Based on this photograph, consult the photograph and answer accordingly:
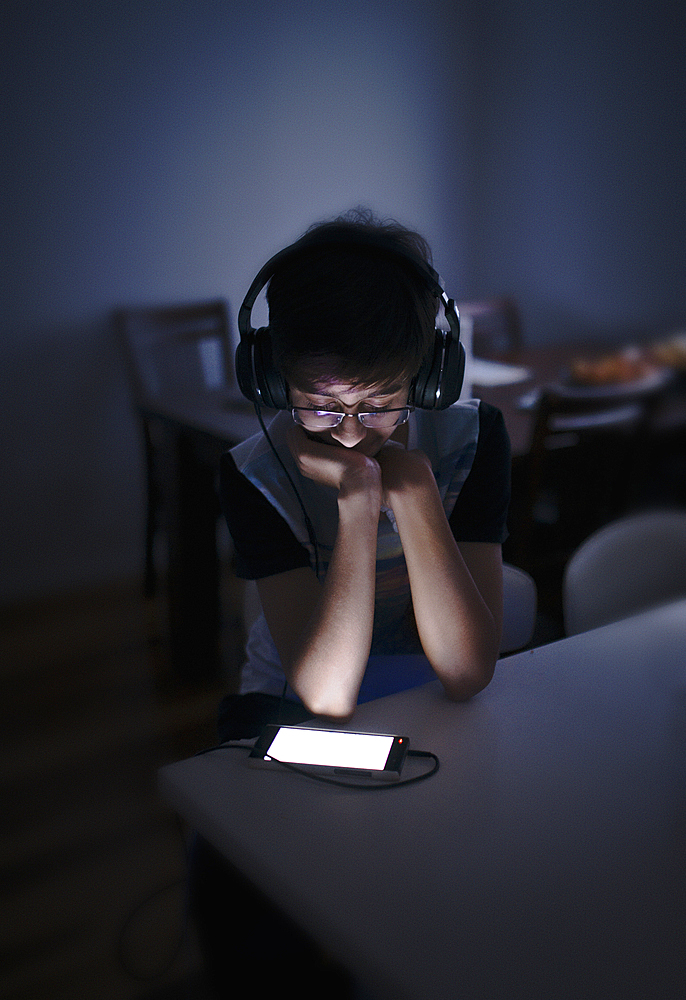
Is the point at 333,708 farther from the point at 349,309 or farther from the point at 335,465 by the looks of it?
the point at 349,309

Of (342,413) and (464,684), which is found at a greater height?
(342,413)

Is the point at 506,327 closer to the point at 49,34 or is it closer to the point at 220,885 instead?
the point at 49,34

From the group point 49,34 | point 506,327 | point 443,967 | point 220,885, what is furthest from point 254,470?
point 506,327

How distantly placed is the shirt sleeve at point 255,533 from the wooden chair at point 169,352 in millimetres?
1532

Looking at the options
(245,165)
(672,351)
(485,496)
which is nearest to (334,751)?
(485,496)

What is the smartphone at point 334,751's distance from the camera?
65 cm

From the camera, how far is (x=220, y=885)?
78 cm

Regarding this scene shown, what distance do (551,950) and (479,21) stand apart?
3.28 m

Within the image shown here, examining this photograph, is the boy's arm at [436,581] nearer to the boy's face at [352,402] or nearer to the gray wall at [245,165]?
the boy's face at [352,402]

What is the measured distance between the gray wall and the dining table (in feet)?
2.06

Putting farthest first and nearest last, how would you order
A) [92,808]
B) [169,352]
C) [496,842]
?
[169,352] → [92,808] → [496,842]

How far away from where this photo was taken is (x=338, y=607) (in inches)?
31.4

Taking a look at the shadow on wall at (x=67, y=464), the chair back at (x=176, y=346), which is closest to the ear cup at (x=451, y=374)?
the chair back at (x=176, y=346)

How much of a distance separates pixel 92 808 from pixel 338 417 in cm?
114
